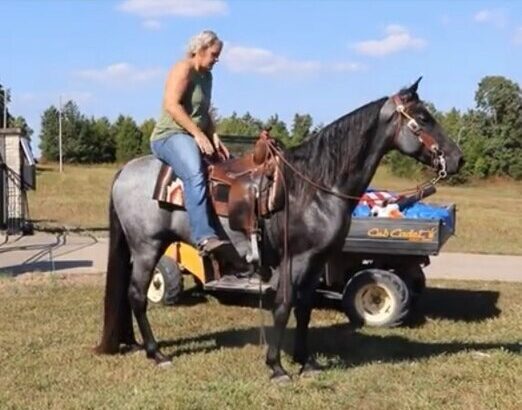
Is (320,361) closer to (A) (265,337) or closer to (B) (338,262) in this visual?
(A) (265,337)

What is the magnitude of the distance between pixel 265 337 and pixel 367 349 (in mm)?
1044

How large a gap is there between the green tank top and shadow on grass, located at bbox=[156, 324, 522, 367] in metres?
1.99

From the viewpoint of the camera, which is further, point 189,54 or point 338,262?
point 338,262

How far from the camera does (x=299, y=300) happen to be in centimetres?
709

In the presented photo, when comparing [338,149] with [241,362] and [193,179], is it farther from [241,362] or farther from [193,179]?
[241,362]

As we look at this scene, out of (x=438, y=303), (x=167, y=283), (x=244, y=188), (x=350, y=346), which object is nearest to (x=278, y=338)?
(x=244, y=188)

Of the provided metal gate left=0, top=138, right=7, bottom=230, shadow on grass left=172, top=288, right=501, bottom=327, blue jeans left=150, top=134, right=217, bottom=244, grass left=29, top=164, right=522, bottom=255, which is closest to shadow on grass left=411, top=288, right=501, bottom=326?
shadow on grass left=172, top=288, right=501, bottom=327

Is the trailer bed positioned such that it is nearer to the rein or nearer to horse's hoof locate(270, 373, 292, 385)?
the rein

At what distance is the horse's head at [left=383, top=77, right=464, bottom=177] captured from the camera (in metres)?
6.69

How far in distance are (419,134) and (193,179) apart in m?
1.82

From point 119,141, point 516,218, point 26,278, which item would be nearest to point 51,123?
point 119,141

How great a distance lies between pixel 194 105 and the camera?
287 inches

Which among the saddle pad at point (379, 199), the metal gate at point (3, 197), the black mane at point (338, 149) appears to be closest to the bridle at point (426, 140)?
the black mane at point (338, 149)

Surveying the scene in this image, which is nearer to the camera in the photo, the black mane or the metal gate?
the black mane
